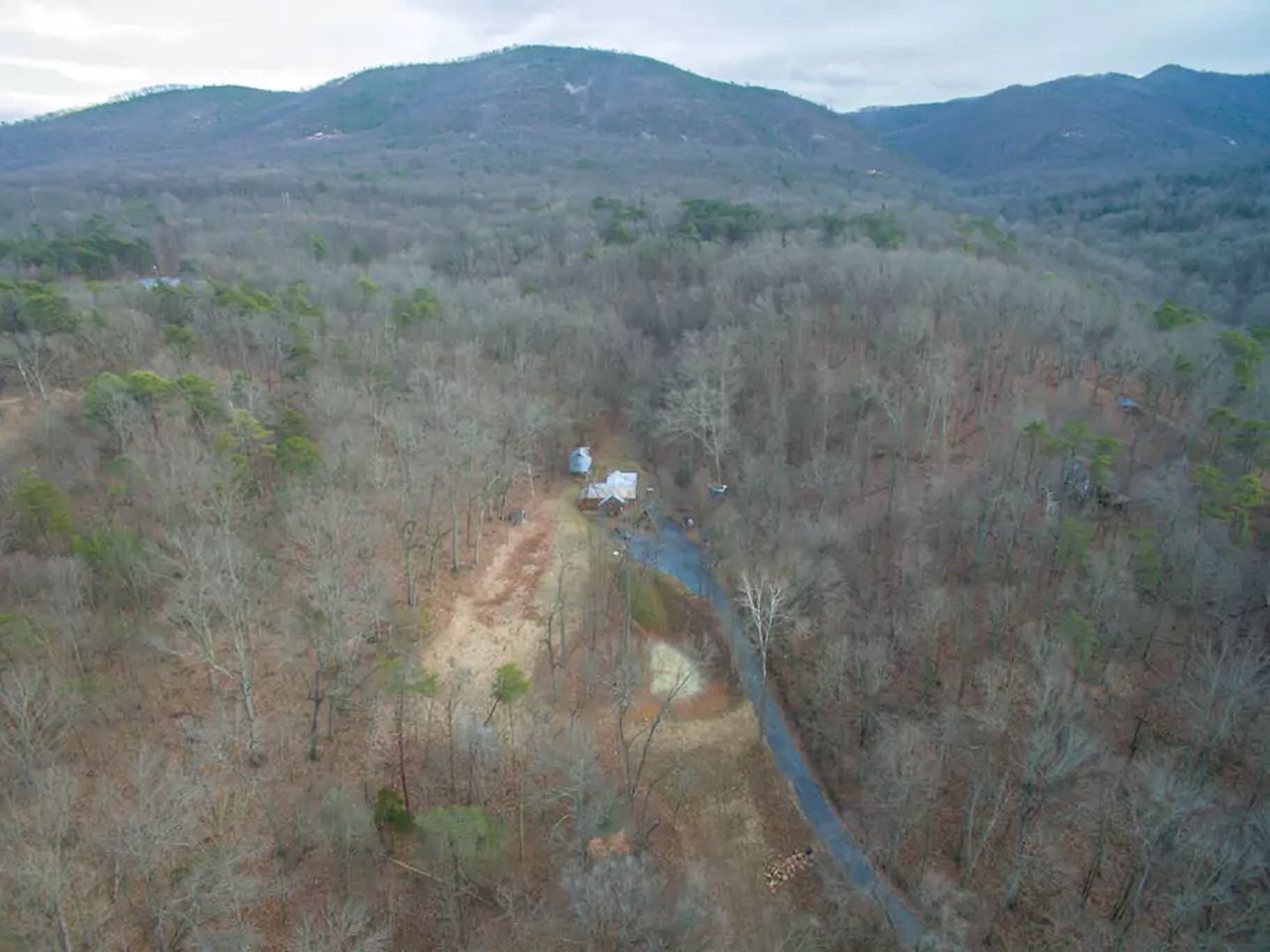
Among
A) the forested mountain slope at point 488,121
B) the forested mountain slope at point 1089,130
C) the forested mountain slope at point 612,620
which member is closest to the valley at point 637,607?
the forested mountain slope at point 612,620

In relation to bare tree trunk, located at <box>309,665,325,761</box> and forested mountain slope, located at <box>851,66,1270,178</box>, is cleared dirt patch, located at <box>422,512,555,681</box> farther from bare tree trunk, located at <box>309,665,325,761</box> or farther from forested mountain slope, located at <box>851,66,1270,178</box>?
forested mountain slope, located at <box>851,66,1270,178</box>

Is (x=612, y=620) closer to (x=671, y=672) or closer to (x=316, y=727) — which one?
(x=671, y=672)

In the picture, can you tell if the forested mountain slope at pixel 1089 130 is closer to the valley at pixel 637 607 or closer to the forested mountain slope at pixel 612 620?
the valley at pixel 637 607

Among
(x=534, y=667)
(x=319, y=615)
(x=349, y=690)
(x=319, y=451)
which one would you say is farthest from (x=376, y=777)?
(x=319, y=451)

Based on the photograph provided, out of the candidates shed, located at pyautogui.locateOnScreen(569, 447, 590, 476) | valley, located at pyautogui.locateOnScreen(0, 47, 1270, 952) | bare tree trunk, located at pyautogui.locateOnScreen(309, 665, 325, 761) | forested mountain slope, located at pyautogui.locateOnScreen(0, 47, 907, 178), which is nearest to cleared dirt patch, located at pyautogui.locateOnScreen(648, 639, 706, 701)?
valley, located at pyautogui.locateOnScreen(0, 47, 1270, 952)

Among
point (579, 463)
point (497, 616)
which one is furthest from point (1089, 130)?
point (497, 616)

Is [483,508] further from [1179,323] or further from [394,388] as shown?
[1179,323]
